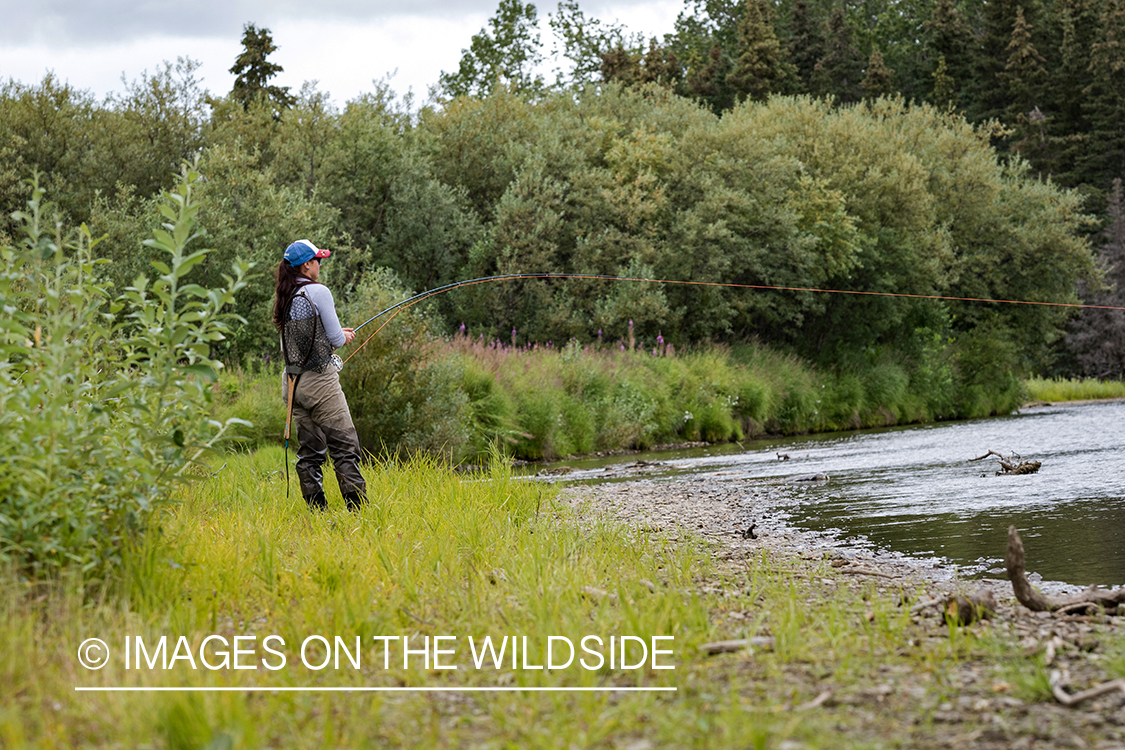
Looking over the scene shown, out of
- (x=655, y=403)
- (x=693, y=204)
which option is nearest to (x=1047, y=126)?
(x=693, y=204)

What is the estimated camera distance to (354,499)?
7117 mm

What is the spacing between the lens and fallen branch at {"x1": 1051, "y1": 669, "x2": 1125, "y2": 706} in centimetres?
321

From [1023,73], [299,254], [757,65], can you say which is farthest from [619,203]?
[1023,73]

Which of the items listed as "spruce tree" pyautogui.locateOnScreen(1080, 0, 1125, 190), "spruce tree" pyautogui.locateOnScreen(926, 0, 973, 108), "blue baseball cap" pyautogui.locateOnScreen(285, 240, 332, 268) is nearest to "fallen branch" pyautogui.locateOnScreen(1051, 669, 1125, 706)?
"blue baseball cap" pyautogui.locateOnScreen(285, 240, 332, 268)

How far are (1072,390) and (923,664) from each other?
38646 millimetres

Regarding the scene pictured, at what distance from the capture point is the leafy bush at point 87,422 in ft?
12.8

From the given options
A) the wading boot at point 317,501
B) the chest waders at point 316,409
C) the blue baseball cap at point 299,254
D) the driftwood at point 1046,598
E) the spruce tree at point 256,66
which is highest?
the spruce tree at point 256,66

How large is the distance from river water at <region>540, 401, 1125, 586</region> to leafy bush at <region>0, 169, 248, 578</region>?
14.0 feet

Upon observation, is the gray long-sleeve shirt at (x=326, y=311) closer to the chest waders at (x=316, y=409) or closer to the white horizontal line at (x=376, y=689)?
the chest waders at (x=316, y=409)

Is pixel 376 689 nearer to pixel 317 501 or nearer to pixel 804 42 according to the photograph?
pixel 317 501

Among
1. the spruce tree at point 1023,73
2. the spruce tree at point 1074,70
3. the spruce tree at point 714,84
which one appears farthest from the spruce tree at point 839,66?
the spruce tree at point 1074,70

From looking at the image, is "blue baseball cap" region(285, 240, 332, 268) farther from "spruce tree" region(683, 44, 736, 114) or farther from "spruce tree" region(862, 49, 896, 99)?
"spruce tree" region(862, 49, 896, 99)

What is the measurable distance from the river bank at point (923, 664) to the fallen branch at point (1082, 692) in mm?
22

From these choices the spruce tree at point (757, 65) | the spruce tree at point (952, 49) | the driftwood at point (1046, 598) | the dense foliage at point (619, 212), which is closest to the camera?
the driftwood at point (1046, 598)
